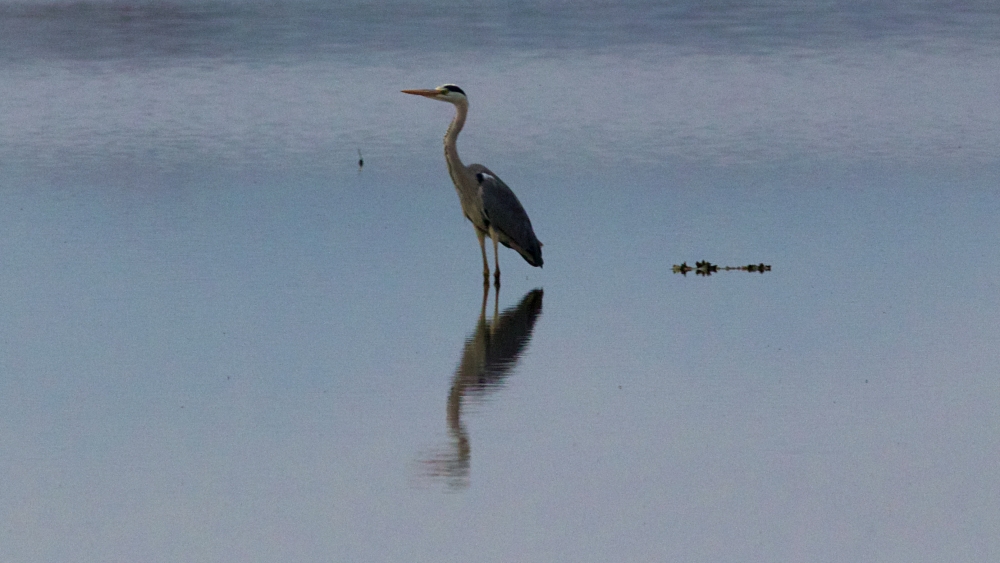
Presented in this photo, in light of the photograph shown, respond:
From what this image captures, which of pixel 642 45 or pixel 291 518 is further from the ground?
pixel 642 45

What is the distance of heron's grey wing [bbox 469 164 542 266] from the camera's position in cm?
1392

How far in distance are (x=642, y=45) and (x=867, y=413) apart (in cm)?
2718

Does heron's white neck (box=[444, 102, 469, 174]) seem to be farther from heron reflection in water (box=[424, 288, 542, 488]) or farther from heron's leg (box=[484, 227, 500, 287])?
heron reflection in water (box=[424, 288, 542, 488])

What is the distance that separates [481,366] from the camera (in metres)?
10.9

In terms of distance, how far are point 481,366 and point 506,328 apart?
1.16m

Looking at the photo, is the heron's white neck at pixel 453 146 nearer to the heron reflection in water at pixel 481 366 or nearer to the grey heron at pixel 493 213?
the grey heron at pixel 493 213

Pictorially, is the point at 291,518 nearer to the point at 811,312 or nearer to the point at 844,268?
the point at 811,312

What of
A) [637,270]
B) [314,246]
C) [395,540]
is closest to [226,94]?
[314,246]

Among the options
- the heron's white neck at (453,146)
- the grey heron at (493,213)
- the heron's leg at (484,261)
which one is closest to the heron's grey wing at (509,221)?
the grey heron at (493,213)

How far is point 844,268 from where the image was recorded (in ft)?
45.2

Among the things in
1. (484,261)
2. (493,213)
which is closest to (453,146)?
(493,213)

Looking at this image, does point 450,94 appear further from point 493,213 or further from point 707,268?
point 707,268

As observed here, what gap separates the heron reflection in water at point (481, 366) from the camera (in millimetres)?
8703

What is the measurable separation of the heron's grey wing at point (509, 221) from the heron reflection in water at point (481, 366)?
592 mm
